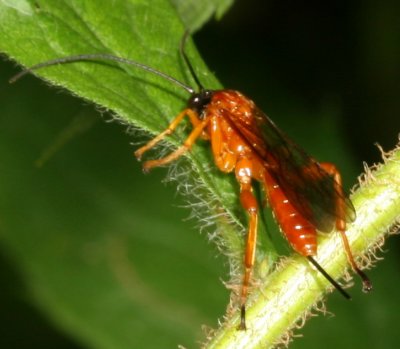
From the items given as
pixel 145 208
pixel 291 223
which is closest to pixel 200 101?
pixel 291 223

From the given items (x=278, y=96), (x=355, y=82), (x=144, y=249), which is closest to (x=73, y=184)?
(x=144, y=249)

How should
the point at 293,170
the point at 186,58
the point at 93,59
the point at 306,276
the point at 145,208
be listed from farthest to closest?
1. the point at 145,208
2. the point at 293,170
3. the point at 186,58
4. the point at 93,59
5. the point at 306,276

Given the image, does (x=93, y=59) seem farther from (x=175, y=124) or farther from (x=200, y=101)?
(x=200, y=101)

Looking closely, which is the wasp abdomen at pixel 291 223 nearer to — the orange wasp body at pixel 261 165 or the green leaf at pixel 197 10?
the orange wasp body at pixel 261 165

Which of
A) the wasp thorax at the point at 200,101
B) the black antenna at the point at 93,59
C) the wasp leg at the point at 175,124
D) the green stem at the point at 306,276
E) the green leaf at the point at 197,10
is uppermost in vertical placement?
the green leaf at the point at 197,10

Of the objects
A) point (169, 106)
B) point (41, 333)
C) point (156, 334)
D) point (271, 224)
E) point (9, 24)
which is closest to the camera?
point (9, 24)

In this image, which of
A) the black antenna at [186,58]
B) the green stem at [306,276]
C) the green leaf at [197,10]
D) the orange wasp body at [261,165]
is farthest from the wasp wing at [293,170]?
the black antenna at [186,58]

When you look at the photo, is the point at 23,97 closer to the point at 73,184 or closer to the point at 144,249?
the point at 73,184

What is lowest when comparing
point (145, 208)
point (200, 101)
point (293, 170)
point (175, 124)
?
point (145, 208)
